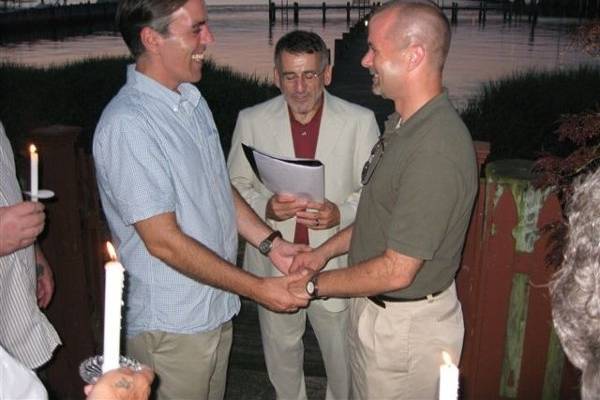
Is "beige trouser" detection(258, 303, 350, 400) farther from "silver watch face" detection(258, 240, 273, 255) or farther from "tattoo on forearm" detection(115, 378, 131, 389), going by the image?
"tattoo on forearm" detection(115, 378, 131, 389)

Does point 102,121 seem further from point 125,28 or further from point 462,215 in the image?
point 462,215

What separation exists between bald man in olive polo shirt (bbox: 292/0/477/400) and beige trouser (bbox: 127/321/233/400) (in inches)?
19.4

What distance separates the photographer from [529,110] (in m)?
12.6

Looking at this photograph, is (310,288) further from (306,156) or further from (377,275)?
(306,156)

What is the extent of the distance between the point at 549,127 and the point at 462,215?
9.97 metres

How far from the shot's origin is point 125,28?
2666mm

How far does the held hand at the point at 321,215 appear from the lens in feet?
11.3

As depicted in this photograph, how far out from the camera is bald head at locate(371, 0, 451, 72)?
2.52 meters

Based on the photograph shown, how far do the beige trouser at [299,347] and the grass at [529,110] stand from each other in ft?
24.0

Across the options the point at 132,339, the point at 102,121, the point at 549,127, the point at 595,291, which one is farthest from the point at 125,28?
the point at 549,127

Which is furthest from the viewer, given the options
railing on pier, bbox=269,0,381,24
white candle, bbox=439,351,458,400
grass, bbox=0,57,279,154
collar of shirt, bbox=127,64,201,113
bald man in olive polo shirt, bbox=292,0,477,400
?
railing on pier, bbox=269,0,381,24

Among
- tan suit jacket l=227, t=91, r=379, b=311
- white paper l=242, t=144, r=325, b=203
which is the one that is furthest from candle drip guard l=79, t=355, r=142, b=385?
tan suit jacket l=227, t=91, r=379, b=311

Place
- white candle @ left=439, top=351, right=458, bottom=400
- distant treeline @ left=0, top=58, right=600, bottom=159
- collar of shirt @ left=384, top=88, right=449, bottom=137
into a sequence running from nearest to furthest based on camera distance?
white candle @ left=439, top=351, right=458, bottom=400, collar of shirt @ left=384, top=88, right=449, bottom=137, distant treeline @ left=0, top=58, right=600, bottom=159

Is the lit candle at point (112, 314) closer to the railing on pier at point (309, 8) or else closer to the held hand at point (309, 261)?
the held hand at point (309, 261)
